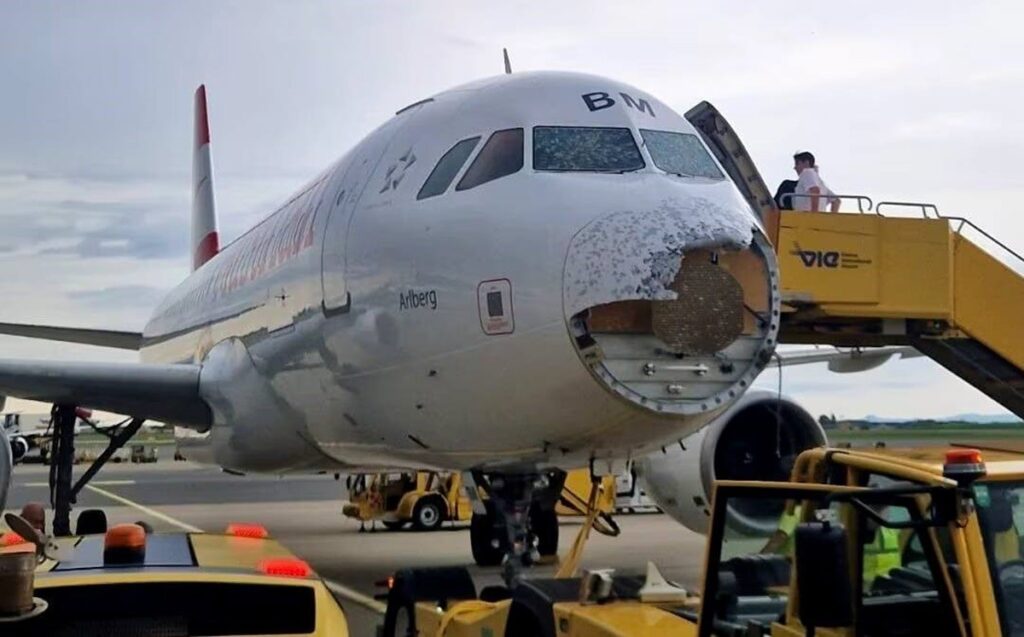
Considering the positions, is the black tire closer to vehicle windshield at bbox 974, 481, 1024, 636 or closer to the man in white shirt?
vehicle windshield at bbox 974, 481, 1024, 636

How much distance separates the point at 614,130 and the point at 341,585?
5893 mm

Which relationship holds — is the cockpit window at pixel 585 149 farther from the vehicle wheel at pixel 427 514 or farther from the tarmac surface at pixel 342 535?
the vehicle wheel at pixel 427 514

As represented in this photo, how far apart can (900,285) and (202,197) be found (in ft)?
50.3

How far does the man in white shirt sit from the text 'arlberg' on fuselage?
3.48 metres

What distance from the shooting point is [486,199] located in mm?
6863

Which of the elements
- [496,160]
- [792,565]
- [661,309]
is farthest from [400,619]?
[792,565]

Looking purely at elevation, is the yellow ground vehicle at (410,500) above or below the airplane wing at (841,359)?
below

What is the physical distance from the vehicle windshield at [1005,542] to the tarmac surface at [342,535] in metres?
4.50

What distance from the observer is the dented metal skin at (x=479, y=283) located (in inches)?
242

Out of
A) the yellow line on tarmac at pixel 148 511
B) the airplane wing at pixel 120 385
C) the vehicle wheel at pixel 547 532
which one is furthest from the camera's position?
the yellow line on tarmac at pixel 148 511

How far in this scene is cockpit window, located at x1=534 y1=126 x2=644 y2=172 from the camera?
22.5ft

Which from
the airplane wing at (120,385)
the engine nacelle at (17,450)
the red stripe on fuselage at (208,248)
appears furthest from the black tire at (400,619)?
the red stripe on fuselage at (208,248)

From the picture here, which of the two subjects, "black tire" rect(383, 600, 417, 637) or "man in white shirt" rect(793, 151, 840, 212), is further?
"man in white shirt" rect(793, 151, 840, 212)

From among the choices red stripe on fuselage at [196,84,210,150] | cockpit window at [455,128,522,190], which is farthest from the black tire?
red stripe on fuselage at [196,84,210,150]
